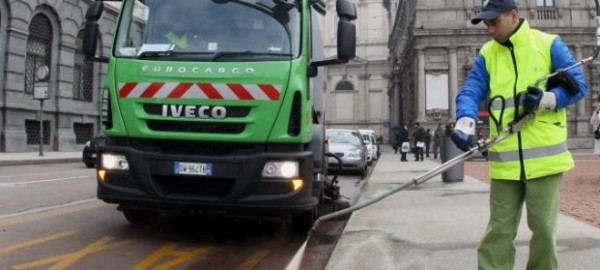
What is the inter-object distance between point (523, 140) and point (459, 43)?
3506 centimetres

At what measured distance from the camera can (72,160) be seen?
23344mm

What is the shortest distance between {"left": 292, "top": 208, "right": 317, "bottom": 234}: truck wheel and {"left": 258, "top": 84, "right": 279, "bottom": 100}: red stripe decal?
5.87ft

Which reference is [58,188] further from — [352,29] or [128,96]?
[352,29]

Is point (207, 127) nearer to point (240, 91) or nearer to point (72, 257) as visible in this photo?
point (240, 91)

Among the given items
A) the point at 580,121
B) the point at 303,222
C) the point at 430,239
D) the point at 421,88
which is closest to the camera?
the point at 430,239

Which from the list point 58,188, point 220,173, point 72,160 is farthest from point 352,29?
point 72,160

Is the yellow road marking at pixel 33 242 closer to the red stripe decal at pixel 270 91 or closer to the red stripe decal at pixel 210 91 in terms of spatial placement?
the red stripe decal at pixel 210 91

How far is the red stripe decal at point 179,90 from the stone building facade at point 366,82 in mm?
78181

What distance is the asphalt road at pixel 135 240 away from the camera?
563cm

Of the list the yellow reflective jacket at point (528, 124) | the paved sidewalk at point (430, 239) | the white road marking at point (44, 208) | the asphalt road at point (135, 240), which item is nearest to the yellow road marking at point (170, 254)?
the asphalt road at point (135, 240)

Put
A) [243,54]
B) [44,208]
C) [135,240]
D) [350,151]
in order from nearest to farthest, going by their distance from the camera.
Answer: [243,54], [135,240], [44,208], [350,151]

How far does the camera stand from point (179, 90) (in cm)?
579

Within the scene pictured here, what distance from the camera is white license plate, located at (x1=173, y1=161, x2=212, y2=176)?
5727 millimetres

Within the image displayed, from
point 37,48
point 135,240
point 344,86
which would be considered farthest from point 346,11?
point 344,86
